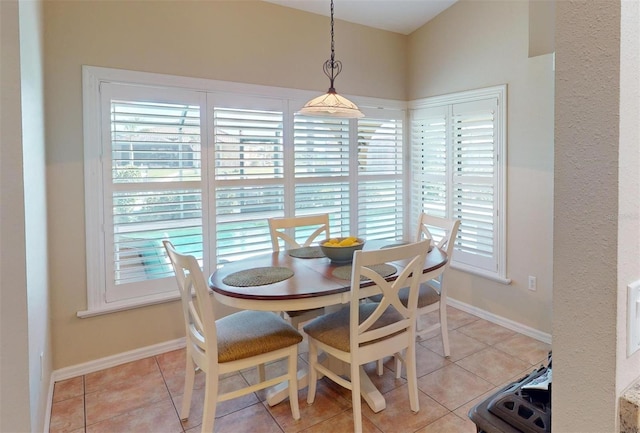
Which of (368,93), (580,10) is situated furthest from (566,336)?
(368,93)

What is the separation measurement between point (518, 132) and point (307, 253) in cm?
211

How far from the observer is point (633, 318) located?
718 millimetres

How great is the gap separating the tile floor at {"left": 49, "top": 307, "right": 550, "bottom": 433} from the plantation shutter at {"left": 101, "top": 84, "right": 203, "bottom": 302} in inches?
25.8

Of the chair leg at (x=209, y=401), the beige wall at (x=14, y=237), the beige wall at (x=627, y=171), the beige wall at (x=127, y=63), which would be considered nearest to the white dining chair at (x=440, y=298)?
the chair leg at (x=209, y=401)

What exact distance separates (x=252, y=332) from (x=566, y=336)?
170 cm

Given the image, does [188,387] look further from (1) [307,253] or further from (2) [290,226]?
(2) [290,226]

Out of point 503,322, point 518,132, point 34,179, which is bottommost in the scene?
point 503,322

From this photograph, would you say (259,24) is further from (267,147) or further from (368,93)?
(368,93)

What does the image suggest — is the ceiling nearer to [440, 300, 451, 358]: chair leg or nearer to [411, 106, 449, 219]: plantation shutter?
[411, 106, 449, 219]: plantation shutter

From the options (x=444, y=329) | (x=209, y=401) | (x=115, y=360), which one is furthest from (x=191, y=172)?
(x=444, y=329)

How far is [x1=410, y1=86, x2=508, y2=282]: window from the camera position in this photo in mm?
3533

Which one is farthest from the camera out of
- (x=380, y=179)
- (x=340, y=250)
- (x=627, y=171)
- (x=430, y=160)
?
(x=380, y=179)

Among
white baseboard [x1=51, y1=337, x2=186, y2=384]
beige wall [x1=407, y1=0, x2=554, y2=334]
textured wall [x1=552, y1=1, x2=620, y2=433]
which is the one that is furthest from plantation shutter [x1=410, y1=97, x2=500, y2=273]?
textured wall [x1=552, y1=1, x2=620, y2=433]

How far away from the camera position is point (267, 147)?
11.6 feet
